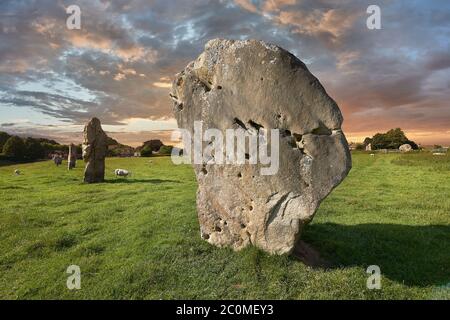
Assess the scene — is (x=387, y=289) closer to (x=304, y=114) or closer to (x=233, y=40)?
(x=304, y=114)

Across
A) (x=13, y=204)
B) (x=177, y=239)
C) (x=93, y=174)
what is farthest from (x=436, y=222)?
(x=93, y=174)

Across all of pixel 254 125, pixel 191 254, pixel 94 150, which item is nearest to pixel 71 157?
pixel 94 150

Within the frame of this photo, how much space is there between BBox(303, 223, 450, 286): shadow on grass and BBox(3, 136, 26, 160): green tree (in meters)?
58.5

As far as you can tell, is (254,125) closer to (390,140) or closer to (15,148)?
(15,148)

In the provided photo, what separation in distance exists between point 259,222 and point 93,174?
2103cm

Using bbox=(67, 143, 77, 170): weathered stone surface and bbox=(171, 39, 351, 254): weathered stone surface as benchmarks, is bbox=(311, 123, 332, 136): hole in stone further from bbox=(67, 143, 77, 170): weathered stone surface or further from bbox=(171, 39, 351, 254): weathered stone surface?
bbox=(67, 143, 77, 170): weathered stone surface

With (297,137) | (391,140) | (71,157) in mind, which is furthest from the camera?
(391,140)

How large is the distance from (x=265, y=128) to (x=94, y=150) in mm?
A: 20911

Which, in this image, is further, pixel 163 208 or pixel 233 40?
pixel 163 208

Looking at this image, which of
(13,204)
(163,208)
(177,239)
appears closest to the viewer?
(177,239)

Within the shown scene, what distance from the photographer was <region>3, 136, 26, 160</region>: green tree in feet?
197

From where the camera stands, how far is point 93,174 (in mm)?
28938

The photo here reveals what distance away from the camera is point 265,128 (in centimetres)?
1062

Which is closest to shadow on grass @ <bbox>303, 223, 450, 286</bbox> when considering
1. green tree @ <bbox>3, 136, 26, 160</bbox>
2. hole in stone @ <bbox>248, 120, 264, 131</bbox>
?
hole in stone @ <bbox>248, 120, 264, 131</bbox>
